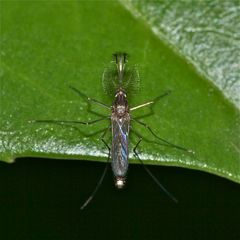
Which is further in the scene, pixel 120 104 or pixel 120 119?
pixel 120 104

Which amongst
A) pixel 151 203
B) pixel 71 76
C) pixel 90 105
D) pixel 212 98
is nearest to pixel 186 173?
pixel 151 203

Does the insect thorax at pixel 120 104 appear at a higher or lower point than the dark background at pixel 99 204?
higher

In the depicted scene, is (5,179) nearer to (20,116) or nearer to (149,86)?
(20,116)

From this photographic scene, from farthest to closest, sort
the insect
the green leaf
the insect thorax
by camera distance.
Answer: the insect thorax < the insect < the green leaf

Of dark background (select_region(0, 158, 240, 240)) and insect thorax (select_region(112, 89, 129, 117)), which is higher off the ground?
insect thorax (select_region(112, 89, 129, 117))

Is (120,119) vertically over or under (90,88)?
under
